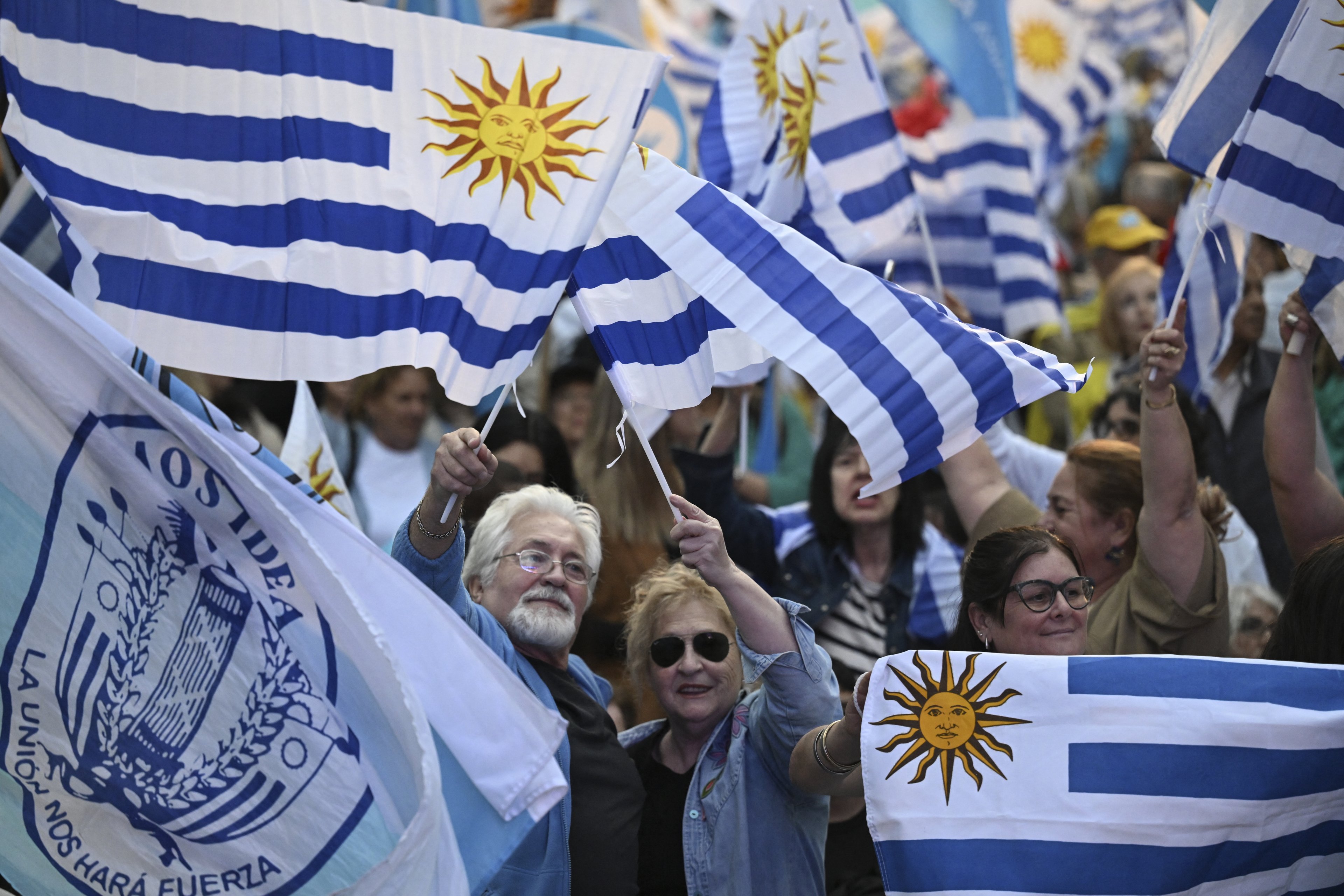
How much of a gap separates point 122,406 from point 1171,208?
22.3 feet

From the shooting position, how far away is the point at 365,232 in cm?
334

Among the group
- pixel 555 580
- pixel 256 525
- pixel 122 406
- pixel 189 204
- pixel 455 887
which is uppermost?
pixel 189 204

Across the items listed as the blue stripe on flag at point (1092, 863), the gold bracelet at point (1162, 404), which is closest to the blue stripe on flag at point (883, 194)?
the gold bracelet at point (1162, 404)

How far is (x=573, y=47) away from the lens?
3408 mm

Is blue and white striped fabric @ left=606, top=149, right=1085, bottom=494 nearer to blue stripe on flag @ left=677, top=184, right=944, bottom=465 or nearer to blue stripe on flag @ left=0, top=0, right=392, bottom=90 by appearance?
blue stripe on flag @ left=677, top=184, right=944, bottom=465

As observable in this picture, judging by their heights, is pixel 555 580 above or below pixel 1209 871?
above

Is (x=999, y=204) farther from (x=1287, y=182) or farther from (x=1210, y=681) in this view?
(x=1210, y=681)

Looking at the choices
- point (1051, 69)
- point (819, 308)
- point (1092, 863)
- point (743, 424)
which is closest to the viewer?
point (1092, 863)

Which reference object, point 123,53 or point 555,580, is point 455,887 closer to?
point 555,580

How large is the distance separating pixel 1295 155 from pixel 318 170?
2.57 meters

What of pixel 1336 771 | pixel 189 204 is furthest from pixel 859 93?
pixel 1336 771

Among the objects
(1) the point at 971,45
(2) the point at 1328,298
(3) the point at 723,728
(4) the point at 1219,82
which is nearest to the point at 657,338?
(3) the point at 723,728

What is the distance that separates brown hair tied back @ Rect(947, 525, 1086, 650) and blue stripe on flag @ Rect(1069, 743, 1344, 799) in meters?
0.51

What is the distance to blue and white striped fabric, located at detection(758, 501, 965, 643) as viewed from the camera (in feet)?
15.8
